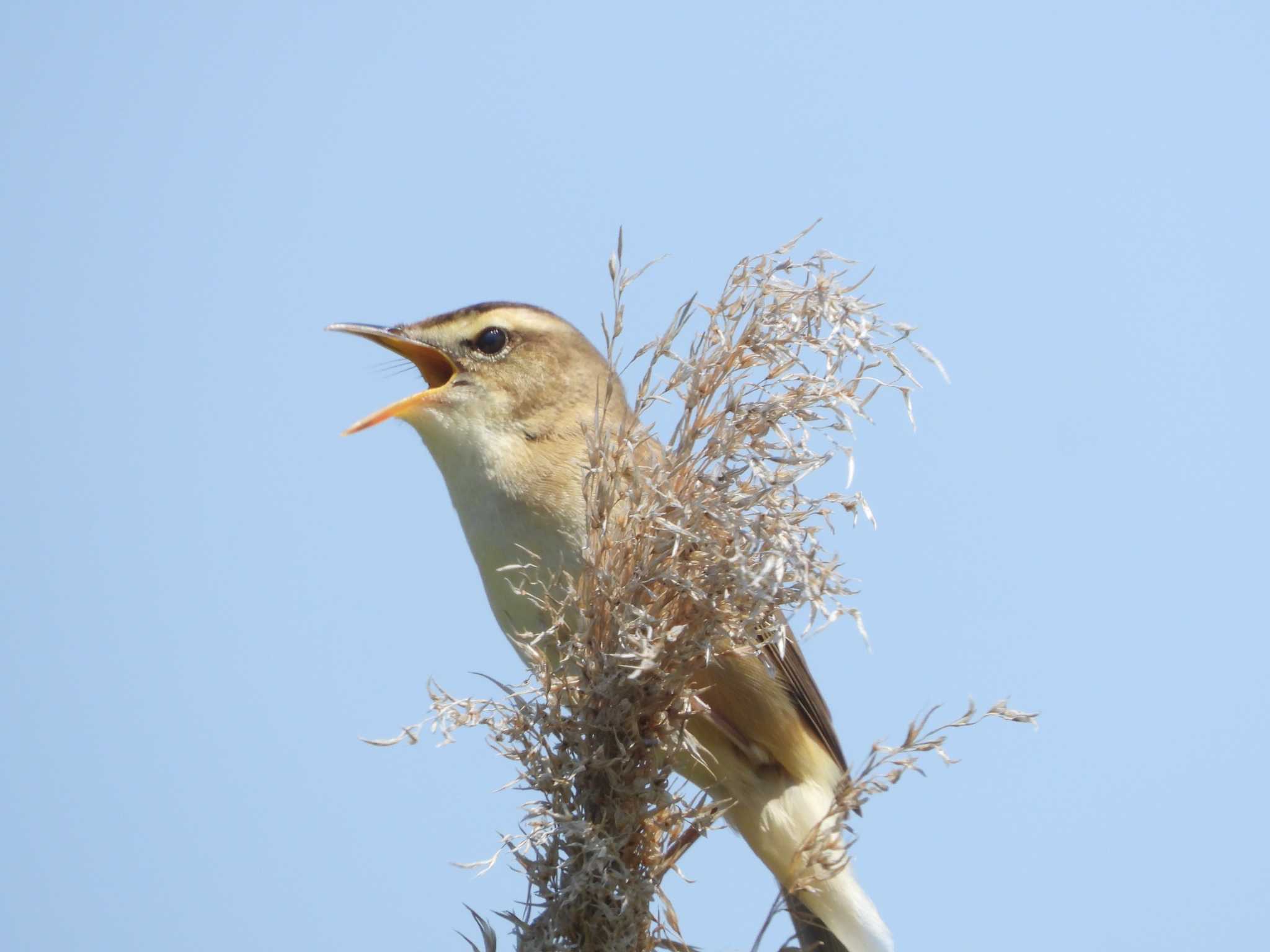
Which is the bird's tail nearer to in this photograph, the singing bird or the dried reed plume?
the singing bird

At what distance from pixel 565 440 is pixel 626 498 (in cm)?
120

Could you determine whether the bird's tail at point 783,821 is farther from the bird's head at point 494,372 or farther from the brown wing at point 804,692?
the bird's head at point 494,372

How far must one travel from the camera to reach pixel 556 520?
3.09 meters

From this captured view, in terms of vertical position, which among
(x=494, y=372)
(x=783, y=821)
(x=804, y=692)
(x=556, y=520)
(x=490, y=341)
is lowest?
(x=783, y=821)

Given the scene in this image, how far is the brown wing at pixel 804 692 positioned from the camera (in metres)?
3.30

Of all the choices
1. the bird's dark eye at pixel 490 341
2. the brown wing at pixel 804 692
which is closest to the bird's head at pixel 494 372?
the bird's dark eye at pixel 490 341

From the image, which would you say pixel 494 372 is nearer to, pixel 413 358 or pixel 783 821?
pixel 413 358

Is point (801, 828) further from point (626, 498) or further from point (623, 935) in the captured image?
point (626, 498)

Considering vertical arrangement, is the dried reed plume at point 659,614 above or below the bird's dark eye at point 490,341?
below

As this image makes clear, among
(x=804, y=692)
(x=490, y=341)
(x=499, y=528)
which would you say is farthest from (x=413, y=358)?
(x=804, y=692)

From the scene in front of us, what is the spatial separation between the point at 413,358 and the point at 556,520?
0.90 meters

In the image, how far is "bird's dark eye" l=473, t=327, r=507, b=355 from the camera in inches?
141

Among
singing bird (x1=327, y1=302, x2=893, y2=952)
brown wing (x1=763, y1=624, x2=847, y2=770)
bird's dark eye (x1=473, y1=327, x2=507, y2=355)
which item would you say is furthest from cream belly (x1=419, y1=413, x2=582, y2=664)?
brown wing (x1=763, y1=624, x2=847, y2=770)

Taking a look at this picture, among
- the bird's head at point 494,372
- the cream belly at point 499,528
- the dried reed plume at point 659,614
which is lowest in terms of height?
the dried reed plume at point 659,614
